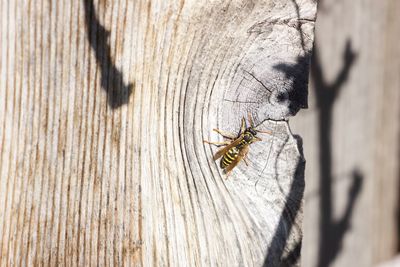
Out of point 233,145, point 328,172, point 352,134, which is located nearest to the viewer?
point 233,145

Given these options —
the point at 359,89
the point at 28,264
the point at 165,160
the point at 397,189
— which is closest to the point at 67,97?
the point at 165,160

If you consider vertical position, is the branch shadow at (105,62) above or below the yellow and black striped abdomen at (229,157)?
above

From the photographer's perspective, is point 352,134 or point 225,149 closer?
point 225,149

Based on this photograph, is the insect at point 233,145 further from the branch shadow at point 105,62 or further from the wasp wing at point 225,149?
the branch shadow at point 105,62


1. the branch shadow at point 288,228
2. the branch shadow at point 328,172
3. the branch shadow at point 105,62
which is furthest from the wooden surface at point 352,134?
the branch shadow at point 105,62

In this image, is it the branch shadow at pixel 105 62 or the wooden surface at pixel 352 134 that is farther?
the wooden surface at pixel 352 134

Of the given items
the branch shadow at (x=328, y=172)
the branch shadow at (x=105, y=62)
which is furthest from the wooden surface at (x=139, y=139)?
the branch shadow at (x=328, y=172)

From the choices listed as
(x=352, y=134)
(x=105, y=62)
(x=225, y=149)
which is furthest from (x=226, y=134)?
(x=352, y=134)

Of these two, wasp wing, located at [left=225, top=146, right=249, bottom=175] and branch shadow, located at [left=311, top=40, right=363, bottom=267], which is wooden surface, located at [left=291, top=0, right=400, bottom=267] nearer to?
branch shadow, located at [left=311, top=40, right=363, bottom=267]

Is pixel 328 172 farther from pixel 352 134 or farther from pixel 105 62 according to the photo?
pixel 105 62
